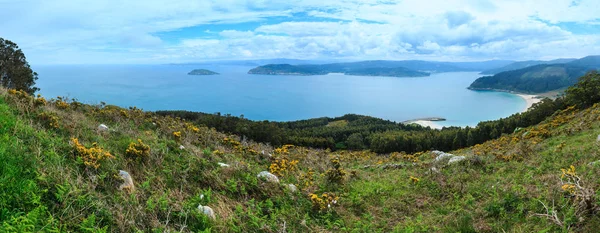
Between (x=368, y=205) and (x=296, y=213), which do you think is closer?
(x=296, y=213)

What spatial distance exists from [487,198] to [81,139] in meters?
8.19

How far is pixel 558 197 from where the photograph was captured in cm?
498

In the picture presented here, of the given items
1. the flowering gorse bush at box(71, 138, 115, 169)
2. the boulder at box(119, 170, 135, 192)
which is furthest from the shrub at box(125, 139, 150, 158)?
the boulder at box(119, 170, 135, 192)

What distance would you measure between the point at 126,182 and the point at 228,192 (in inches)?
68.0

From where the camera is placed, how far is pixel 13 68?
29781 mm

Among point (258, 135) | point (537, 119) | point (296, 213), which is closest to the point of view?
point (296, 213)

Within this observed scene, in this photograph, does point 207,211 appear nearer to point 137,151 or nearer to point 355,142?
point 137,151

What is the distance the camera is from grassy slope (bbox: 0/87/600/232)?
374cm

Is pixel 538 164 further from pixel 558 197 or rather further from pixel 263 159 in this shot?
pixel 263 159

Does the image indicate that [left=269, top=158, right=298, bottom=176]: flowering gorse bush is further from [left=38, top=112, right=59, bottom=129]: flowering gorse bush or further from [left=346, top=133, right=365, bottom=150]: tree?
[left=346, top=133, right=365, bottom=150]: tree

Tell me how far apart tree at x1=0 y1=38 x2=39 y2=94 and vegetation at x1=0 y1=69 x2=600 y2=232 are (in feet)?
98.8

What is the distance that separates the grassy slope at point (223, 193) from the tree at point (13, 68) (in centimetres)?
3042

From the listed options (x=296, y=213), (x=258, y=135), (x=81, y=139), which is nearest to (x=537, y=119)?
(x=258, y=135)

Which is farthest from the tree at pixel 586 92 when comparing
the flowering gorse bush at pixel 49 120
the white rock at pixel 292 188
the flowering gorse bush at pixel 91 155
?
the flowering gorse bush at pixel 49 120
